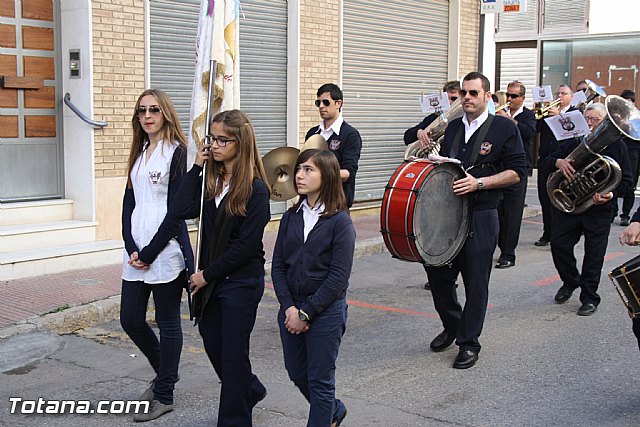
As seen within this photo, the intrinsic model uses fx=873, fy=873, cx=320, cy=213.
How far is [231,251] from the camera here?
4820mm

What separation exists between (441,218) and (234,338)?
2256 millimetres

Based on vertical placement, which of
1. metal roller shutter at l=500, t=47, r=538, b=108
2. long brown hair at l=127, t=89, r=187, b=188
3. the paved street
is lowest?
the paved street

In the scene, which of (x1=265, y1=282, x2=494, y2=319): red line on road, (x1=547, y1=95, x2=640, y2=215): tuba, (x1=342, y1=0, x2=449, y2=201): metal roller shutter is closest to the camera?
(x1=547, y1=95, x2=640, y2=215): tuba

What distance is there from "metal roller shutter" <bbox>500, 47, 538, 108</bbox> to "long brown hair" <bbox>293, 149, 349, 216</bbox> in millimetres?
18576

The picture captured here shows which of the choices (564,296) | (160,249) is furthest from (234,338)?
(564,296)

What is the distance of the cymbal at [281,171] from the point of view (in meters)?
7.70

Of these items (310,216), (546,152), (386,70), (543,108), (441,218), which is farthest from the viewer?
(386,70)

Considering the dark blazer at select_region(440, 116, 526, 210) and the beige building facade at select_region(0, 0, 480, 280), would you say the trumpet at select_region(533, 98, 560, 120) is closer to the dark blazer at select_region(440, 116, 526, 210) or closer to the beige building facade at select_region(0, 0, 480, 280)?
the beige building facade at select_region(0, 0, 480, 280)

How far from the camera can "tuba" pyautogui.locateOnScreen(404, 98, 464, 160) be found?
947 cm

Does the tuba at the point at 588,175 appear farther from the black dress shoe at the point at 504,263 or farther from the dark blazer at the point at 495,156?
the black dress shoe at the point at 504,263

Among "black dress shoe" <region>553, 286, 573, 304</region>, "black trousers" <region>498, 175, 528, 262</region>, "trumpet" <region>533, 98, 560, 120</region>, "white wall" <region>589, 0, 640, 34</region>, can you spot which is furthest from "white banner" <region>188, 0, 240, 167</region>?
"white wall" <region>589, 0, 640, 34</region>

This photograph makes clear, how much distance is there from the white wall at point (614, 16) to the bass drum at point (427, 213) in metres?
15.2

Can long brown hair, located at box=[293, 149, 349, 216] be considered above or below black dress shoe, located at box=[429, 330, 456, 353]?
above

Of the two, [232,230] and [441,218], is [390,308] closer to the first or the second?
[441,218]
